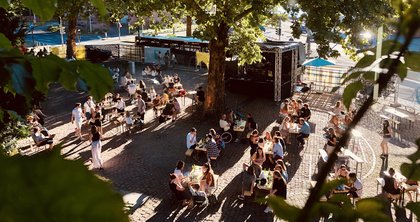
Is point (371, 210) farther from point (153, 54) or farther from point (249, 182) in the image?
point (153, 54)

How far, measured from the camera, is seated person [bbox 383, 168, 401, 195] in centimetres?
1251

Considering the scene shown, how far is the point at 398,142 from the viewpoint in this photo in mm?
19000

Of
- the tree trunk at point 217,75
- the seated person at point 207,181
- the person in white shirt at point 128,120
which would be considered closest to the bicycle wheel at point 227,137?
the tree trunk at point 217,75

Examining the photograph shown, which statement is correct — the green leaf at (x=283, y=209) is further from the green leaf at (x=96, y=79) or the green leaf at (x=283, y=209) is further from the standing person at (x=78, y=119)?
the standing person at (x=78, y=119)

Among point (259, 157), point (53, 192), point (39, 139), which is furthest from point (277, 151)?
point (53, 192)

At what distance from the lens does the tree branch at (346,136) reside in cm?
91

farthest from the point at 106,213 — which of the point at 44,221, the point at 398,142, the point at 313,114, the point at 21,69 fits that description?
the point at 313,114

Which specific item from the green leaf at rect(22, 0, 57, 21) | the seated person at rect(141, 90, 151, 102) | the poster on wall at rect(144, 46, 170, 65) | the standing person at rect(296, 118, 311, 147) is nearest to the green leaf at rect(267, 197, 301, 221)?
the green leaf at rect(22, 0, 57, 21)

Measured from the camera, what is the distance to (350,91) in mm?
1750

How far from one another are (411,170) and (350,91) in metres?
0.38

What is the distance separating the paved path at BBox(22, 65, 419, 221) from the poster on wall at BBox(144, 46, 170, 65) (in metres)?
12.3

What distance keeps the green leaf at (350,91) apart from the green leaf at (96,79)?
950 mm

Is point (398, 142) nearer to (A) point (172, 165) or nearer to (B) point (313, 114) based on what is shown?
(B) point (313, 114)

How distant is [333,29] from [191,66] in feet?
66.0
